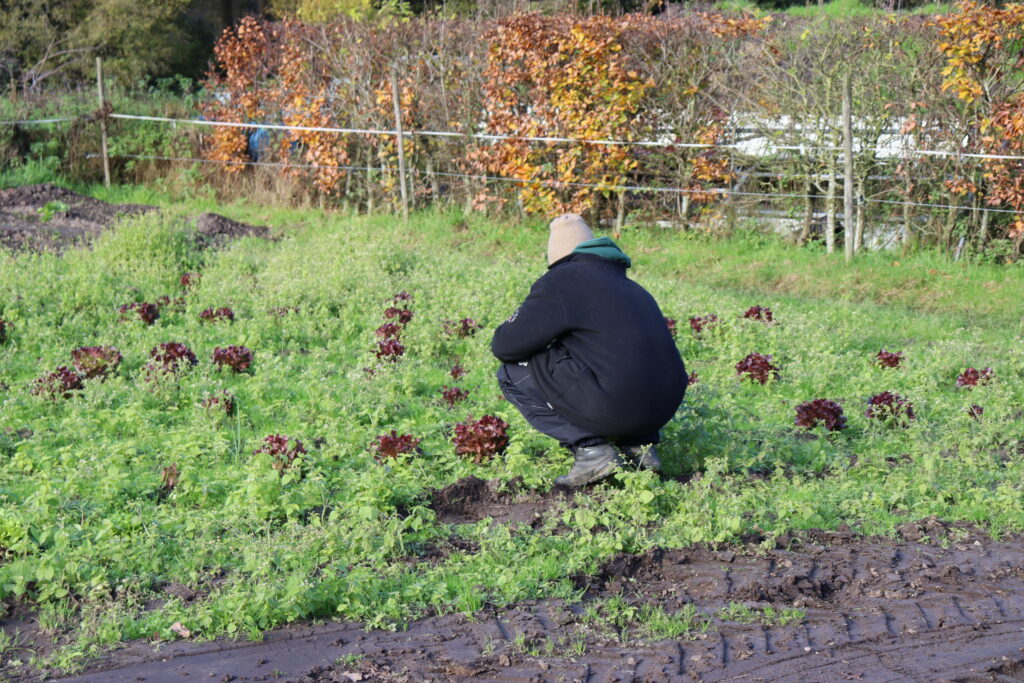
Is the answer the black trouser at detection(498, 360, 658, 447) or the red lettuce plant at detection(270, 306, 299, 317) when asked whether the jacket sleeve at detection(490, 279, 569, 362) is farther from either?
the red lettuce plant at detection(270, 306, 299, 317)

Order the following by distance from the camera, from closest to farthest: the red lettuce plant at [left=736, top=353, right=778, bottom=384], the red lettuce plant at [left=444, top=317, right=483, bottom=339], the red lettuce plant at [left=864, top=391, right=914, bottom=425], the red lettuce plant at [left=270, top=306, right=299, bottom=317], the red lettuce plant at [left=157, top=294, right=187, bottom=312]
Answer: the red lettuce plant at [left=864, top=391, right=914, bottom=425] < the red lettuce plant at [left=736, top=353, right=778, bottom=384] < the red lettuce plant at [left=444, top=317, right=483, bottom=339] < the red lettuce plant at [left=270, top=306, right=299, bottom=317] < the red lettuce plant at [left=157, top=294, right=187, bottom=312]

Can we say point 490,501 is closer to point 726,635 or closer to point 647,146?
point 726,635

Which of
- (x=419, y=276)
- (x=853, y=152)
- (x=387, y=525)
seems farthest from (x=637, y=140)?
(x=387, y=525)

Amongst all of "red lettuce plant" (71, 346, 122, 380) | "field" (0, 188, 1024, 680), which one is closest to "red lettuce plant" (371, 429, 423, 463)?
"field" (0, 188, 1024, 680)

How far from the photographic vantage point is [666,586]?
14.2 ft

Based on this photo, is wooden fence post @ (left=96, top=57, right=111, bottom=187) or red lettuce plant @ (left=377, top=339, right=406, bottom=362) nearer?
red lettuce plant @ (left=377, top=339, right=406, bottom=362)

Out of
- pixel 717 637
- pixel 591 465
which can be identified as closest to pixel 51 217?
pixel 591 465

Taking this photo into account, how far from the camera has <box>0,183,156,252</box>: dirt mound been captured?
11.5 metres

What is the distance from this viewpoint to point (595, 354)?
502 cm

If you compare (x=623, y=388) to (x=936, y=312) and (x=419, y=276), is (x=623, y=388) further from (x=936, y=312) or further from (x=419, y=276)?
(x=936, y=312)

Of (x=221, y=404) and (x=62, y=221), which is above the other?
(x=62, y=221)

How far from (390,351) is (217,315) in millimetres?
2003

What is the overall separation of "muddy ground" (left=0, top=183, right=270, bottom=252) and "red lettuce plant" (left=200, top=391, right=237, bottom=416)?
17.8 ft

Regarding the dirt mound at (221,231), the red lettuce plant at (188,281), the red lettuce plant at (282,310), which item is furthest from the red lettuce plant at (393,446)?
the dirt mound at (221,231)
